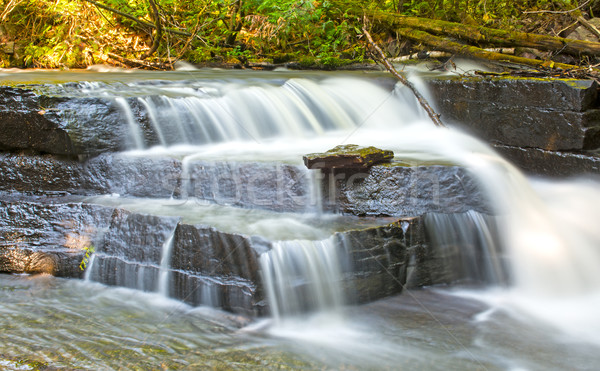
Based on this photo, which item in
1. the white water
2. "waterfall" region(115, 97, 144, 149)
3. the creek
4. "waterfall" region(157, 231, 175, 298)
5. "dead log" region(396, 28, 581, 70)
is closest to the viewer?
the creek

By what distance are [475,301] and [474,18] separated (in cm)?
653

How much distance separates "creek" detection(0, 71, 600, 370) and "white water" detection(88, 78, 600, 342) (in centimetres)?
2

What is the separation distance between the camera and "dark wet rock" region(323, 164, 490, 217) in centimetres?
375

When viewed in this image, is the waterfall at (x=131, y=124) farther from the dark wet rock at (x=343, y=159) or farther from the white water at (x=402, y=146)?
the dark wet rock at (x=343, y=159)

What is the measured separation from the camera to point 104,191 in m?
4.27

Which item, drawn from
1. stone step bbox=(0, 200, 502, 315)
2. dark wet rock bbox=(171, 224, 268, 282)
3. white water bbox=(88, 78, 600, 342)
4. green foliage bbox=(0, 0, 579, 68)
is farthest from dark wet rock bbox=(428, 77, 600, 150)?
green foliage bbox=(0, 0, 579, 68)

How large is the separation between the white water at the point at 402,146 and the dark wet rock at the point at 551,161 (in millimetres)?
134

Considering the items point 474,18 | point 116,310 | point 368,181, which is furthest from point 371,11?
point 116,310

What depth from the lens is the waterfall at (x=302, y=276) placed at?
320 centimetres

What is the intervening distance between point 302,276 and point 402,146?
214cm

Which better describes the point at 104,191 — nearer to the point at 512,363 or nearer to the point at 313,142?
the point at 313,142

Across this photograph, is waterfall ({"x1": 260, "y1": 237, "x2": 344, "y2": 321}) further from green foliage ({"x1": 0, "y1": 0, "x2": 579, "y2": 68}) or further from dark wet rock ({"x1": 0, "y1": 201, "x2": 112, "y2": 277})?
green foliage ({"x1": 0, "y1": 0, "x2": 579, "y2": 68})

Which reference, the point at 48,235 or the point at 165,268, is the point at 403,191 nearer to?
the point at 165,268

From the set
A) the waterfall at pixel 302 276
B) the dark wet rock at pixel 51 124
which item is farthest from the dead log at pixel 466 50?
the dark wet rock at pixel 51 124
